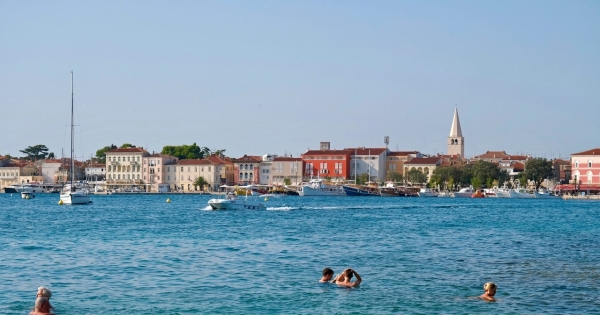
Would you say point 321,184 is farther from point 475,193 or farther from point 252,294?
point 252,294

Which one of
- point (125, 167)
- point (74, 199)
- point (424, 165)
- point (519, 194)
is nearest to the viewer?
point (74, 199)

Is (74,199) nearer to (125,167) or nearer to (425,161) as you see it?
(125,167)

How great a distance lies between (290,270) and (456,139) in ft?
468

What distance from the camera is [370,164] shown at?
5659 inches

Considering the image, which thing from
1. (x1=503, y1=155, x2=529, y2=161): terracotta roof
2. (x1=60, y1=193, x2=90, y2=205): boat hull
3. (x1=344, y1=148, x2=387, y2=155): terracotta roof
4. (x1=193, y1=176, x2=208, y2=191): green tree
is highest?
(x1=344, y1=148, x2=387, y2=155): terracotta roof

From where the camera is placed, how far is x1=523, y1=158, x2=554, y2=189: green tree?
13412 centimetres

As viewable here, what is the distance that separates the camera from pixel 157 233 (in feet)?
119

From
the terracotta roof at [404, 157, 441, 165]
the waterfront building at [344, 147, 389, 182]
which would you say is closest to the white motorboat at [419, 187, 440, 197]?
the waterfront building at [344, 147, 389, 182]

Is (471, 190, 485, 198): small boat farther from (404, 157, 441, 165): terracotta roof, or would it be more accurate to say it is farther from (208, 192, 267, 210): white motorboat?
(208, 192, 267, 210): white motorboat

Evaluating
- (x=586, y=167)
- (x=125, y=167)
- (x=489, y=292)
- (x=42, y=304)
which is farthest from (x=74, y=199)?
(x=586, y=167)

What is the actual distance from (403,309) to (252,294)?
3425mm

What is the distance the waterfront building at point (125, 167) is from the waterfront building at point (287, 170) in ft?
77.1

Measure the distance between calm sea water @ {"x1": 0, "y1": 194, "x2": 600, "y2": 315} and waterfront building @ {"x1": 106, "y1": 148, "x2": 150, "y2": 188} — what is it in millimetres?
112899

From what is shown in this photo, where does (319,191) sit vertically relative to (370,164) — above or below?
below
